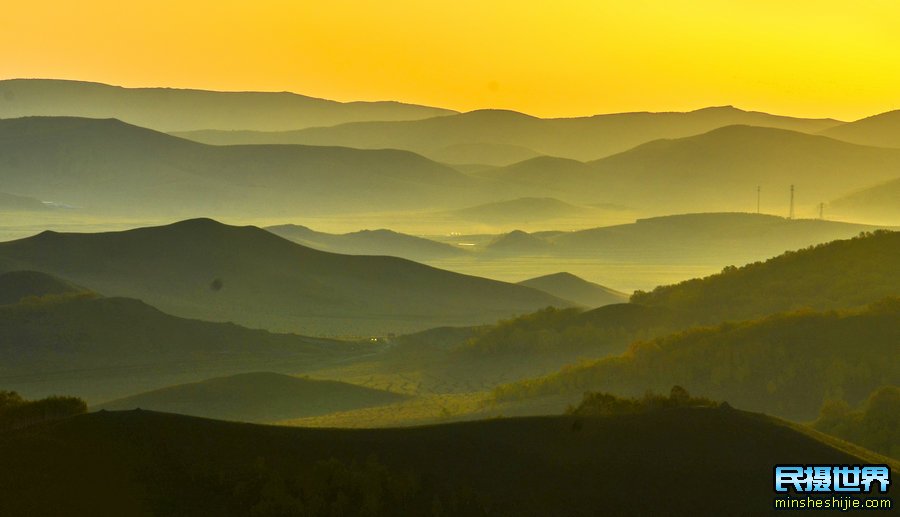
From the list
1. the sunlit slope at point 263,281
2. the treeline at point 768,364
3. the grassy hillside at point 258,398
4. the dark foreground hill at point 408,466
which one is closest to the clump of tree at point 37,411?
the dark foreground hill at point 408,466

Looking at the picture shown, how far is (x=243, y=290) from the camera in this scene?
238ft

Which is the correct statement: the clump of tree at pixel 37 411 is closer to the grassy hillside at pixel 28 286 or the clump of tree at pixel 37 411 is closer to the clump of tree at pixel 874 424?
the clump of tree at pixel 874 424

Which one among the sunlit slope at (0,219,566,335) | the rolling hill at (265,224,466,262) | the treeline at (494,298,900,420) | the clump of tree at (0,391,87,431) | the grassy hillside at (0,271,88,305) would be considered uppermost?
the rolling hill at (265,224,466,262)

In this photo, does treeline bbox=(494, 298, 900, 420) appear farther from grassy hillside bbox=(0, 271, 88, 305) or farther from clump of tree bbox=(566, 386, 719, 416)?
grassy hillside bbox=(0, 271, 88, 305)

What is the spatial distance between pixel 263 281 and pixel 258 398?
35351 millimetres

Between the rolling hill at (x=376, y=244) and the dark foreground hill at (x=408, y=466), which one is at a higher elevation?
the rolling hill at (x=376, y=244)

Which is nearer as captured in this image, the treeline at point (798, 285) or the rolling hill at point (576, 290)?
the treeline at point (798, 285)

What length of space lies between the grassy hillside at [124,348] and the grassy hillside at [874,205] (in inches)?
5205

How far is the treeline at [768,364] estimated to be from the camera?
3200 cm

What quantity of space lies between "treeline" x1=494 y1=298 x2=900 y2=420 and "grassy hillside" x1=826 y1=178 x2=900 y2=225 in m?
141

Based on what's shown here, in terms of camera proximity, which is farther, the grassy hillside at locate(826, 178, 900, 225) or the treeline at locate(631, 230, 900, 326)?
the grassy hillside at locate(826, 178, 900, 225)

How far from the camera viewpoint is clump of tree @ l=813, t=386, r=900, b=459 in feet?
79.5

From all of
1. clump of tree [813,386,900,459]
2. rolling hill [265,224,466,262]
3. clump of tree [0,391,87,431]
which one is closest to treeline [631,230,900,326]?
clump of tree [813,386,900,459]

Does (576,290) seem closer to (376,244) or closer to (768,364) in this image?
(376,244)
